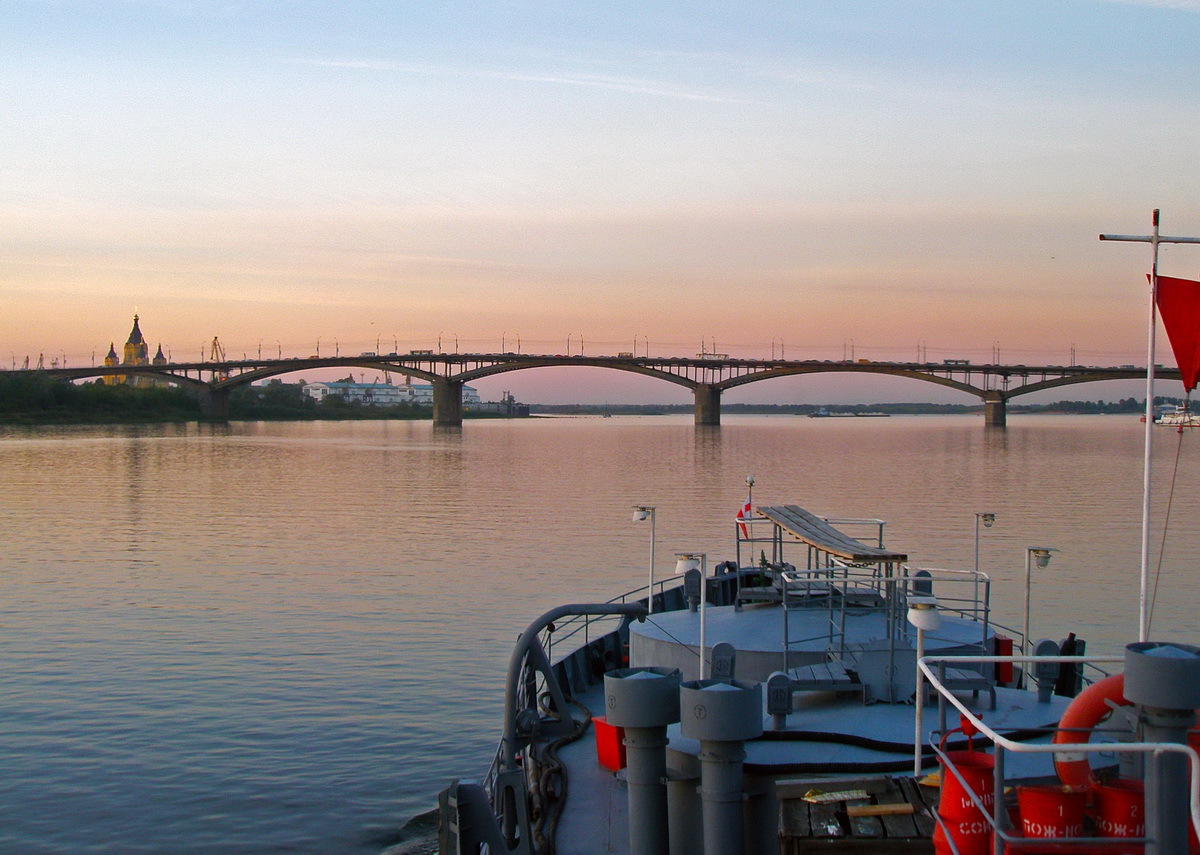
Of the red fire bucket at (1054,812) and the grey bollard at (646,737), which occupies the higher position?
the red fire bucket at (1054,812)

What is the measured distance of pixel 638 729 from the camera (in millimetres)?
8734

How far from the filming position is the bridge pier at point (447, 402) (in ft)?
499

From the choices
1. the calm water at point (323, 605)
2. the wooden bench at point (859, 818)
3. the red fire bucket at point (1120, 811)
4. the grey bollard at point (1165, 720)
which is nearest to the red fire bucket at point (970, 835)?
the red fire bucket at point (1120, 811)

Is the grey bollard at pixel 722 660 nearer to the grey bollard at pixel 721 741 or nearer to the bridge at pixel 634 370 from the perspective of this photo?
the grey bollard at pixel 721 741

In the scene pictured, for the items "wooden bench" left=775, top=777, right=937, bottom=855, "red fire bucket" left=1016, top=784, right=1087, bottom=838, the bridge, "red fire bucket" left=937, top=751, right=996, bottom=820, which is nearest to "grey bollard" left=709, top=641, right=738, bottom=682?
"wooden bench" left=775, top=777, right=937, bottom=855

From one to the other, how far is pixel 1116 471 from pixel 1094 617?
5978 centimetres

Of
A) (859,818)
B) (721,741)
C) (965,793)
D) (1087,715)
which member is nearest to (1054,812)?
(965,793)

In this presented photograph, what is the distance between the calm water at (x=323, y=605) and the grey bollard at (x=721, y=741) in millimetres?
6738

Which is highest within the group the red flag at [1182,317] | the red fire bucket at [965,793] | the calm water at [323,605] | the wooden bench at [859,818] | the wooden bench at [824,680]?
the red flag at [1182,317]

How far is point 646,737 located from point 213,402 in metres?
163

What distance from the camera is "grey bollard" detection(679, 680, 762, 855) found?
8289 millimetres

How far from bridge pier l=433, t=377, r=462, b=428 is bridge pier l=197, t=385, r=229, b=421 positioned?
3052cm

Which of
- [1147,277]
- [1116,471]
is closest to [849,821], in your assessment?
[1147,277]

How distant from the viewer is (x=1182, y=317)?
31.7ft
